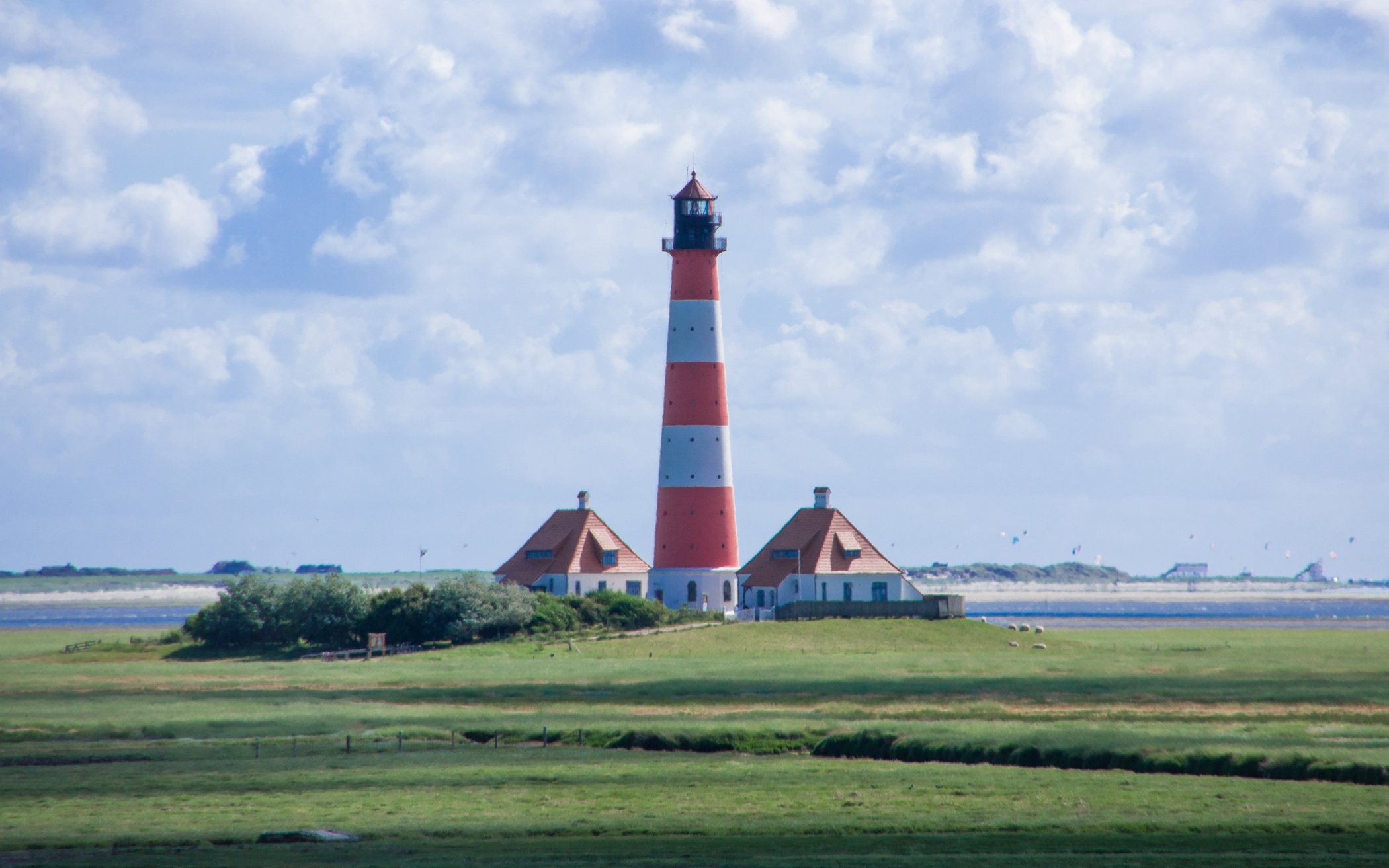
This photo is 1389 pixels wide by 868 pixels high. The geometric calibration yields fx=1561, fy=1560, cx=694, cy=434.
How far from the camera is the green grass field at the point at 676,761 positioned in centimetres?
2872

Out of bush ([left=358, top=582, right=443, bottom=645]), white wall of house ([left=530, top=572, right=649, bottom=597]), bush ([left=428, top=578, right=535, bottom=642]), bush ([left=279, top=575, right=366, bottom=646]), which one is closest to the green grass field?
bush ([left=428, top=578, right=535, bottom=642])

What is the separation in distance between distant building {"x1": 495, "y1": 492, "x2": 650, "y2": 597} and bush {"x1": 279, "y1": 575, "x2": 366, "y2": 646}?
35.2 feet

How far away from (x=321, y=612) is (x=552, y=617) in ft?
38.8

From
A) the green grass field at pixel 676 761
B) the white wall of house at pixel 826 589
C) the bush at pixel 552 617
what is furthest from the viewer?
the white wall of house at pixel 826 589

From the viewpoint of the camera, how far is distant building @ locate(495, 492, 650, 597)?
289 feet

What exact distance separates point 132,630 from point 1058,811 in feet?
301

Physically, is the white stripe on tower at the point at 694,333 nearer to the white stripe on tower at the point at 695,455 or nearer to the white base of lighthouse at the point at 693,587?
the white stripe on tower at the point at 695,455

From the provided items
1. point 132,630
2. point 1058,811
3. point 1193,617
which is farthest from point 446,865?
point 1193,617

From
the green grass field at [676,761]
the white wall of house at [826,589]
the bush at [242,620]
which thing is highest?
the white wall of house at [826,589]

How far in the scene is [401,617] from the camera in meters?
77.2

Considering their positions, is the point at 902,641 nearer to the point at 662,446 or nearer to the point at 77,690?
the point at 662,446

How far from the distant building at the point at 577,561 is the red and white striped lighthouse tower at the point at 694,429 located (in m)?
6.18

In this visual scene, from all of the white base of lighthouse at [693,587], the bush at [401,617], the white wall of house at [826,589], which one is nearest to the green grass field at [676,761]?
the bush at [401,617]

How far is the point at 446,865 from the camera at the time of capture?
2669 centimetres
